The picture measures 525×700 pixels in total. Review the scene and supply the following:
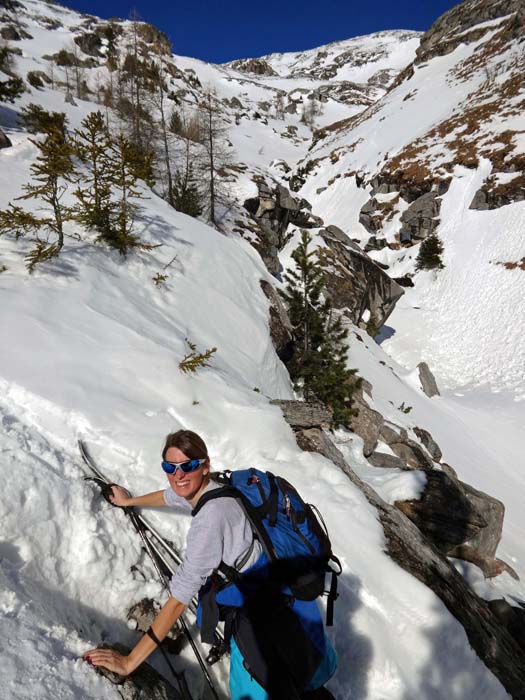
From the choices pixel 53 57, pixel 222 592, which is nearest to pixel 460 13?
pixel 53 57

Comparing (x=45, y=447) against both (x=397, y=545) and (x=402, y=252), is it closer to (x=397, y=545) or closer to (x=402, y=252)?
(x=397, y=545)

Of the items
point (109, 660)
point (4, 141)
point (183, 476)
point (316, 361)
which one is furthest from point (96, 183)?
point (109, 660)

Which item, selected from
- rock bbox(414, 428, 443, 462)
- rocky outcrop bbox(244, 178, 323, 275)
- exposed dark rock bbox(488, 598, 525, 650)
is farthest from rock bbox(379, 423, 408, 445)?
rocky outcrop bbox(244, 178, 323, 275)

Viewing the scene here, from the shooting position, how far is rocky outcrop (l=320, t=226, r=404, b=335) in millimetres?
21094

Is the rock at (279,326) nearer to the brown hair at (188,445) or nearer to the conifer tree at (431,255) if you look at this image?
the brown hair at (188,445)

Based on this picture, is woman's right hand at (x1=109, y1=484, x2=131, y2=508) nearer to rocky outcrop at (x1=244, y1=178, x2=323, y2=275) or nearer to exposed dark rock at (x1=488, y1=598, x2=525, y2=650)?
exposed dark rock at (x1=488, y1=598, x2=525, y2=650)

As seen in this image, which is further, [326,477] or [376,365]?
[376,365]

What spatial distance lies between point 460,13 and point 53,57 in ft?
249

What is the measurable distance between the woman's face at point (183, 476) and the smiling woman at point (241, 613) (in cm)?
22

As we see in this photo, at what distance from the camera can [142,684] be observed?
2363mm

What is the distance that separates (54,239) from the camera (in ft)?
26.1

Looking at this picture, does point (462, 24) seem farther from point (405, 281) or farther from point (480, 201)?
point (405, 281)

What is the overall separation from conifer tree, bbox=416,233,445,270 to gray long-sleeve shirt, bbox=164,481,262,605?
3212 centimetres

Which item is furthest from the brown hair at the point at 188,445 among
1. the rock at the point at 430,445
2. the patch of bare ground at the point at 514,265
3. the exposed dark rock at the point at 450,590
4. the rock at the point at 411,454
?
the patch of bare ground at the point at 514,265
